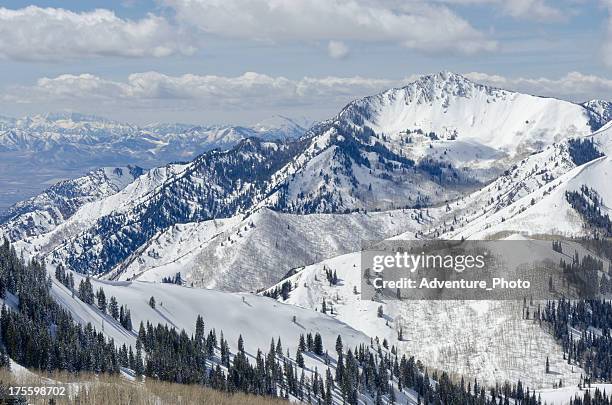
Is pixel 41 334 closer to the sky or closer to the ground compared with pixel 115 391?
closer to the sky

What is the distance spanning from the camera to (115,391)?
122 m

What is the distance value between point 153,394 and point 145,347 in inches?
2643

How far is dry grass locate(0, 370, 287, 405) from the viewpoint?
110375mm

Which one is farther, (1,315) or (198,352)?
(198,352)

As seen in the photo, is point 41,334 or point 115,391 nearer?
point 115,391

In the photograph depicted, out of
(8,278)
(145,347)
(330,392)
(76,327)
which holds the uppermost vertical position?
(8,278)

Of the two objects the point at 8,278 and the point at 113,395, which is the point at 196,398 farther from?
the point at 8,278

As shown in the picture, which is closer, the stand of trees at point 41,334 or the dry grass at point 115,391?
the dry grass at point 115,391

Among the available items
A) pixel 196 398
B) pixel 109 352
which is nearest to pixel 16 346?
pixel 109 352

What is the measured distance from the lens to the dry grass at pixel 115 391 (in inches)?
4345

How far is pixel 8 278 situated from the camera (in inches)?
6905

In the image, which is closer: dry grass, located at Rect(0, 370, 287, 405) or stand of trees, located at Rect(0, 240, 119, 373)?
dry grass, located at Rect(0, 370, 287, 405)

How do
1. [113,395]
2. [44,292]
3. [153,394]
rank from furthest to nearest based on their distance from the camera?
[44,292] < [153,394] < [113,395]

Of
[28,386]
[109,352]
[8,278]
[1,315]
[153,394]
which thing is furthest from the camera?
[8,278]
